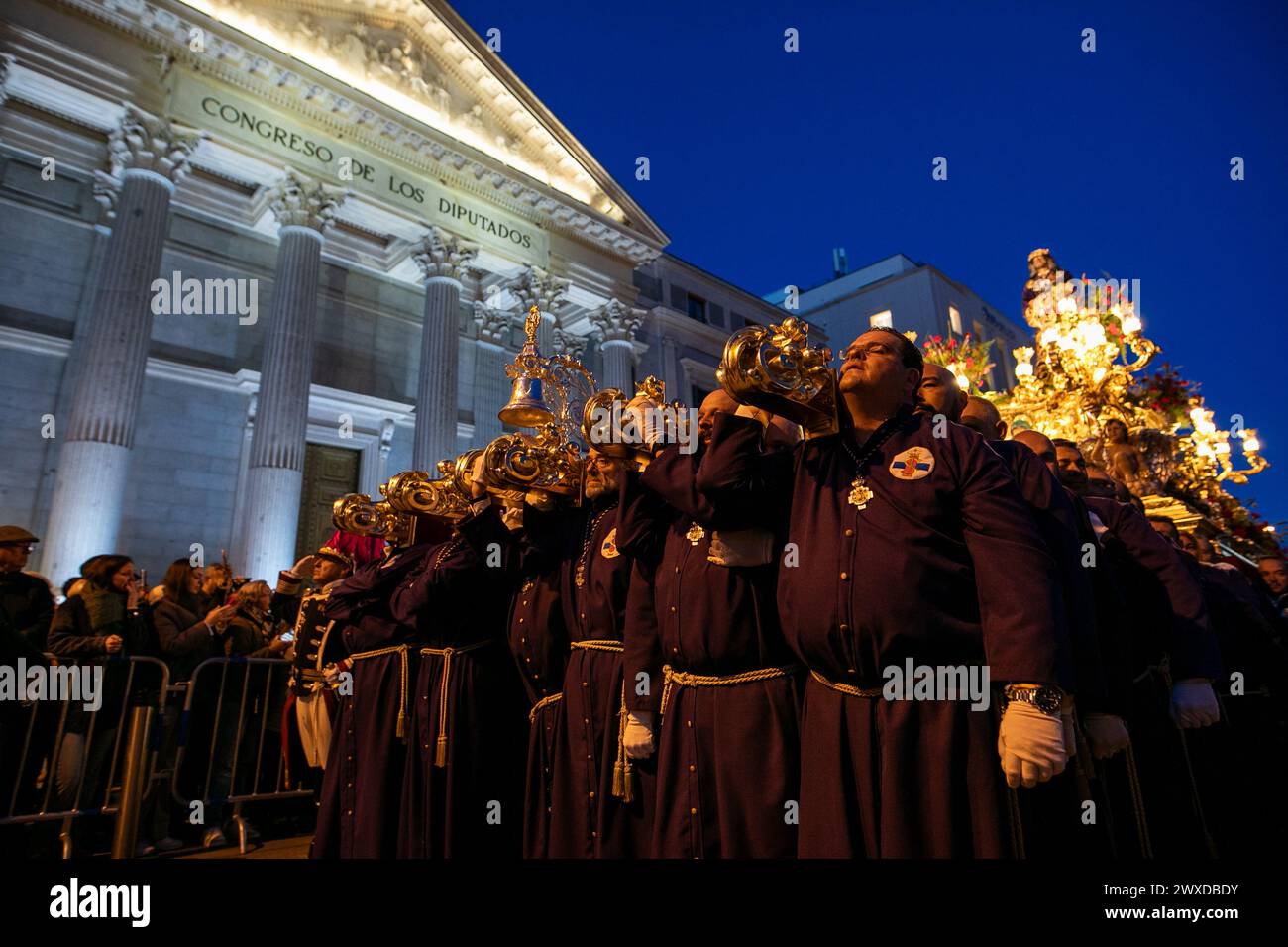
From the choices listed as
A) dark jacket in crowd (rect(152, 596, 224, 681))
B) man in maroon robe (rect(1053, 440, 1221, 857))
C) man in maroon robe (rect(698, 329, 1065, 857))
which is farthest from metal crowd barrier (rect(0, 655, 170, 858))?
man in maroon robe (rect(1053, 440, 1221, 857))

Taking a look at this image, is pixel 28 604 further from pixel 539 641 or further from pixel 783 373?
pixel 783 373

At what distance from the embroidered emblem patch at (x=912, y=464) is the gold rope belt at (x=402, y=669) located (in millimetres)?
3304

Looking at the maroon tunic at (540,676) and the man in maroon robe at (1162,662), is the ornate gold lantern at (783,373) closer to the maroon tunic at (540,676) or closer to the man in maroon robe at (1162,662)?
the man in maroon robe at (1162,662)

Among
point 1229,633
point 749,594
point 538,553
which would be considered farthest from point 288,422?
point 1229,633

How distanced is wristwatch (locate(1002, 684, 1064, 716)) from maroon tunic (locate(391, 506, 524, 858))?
2.89 m

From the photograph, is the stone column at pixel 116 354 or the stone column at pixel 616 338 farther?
the stone column at pixel 616 338

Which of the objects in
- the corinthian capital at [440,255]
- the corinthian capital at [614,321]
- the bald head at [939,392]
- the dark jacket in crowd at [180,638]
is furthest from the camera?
the corinthian capital at [614,321]

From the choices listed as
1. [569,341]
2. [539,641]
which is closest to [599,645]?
[539,641]

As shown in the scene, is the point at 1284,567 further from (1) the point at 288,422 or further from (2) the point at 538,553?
(1) the point at 288,422

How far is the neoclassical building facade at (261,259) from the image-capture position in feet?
41.7

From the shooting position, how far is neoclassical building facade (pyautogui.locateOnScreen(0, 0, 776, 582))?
12.7 meters

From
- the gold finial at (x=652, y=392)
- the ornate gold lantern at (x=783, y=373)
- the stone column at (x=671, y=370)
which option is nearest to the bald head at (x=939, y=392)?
the ornate gold lantern at (x=783, y=373)

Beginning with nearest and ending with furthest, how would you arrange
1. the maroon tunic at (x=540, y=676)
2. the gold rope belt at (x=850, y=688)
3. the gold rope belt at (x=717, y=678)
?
1. the gold rope belt at (x=850, y=688)
2. the gold rope belt at (x=717, y=678)
3. the maroon tunic at (x=540, y=676)

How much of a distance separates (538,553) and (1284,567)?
7.42 m
